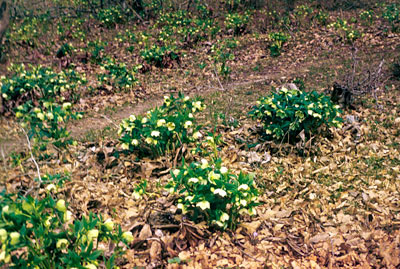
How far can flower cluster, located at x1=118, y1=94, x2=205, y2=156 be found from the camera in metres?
3.32

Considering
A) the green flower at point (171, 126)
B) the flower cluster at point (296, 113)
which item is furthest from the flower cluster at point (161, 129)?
the flower cluster at point (296, 113)

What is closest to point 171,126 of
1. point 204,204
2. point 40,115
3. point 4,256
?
point 204,204

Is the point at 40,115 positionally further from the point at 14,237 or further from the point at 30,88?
the point at 30,88

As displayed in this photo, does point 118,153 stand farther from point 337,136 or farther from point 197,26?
point 197,26

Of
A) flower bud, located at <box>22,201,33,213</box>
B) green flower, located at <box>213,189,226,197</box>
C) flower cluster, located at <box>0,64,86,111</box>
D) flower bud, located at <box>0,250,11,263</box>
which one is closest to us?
flower bud, located at <box>0,250,11,263</box>

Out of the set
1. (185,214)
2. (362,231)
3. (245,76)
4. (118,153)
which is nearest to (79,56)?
(245,76)

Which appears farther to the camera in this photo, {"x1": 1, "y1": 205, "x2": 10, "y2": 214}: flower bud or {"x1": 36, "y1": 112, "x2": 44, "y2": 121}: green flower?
{"x1": 36, "y1": 112, "x2": 44, "y2": 121}: green flower

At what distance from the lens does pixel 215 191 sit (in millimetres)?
2207

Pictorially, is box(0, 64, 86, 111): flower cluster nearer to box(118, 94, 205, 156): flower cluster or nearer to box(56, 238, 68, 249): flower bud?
box(118, 94, 205, 156): flower cluster

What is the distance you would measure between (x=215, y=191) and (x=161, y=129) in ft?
4.39

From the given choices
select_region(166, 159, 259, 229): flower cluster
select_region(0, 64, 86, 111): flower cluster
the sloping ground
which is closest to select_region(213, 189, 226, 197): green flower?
select_region(166, 159, 259, 229): flower cluster

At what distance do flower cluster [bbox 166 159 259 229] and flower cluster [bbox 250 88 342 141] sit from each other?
4.58 ft

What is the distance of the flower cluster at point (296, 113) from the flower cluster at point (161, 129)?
2.79 feet

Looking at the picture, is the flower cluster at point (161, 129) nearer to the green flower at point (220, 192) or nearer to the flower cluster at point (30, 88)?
the green flower at point (220, 192)
